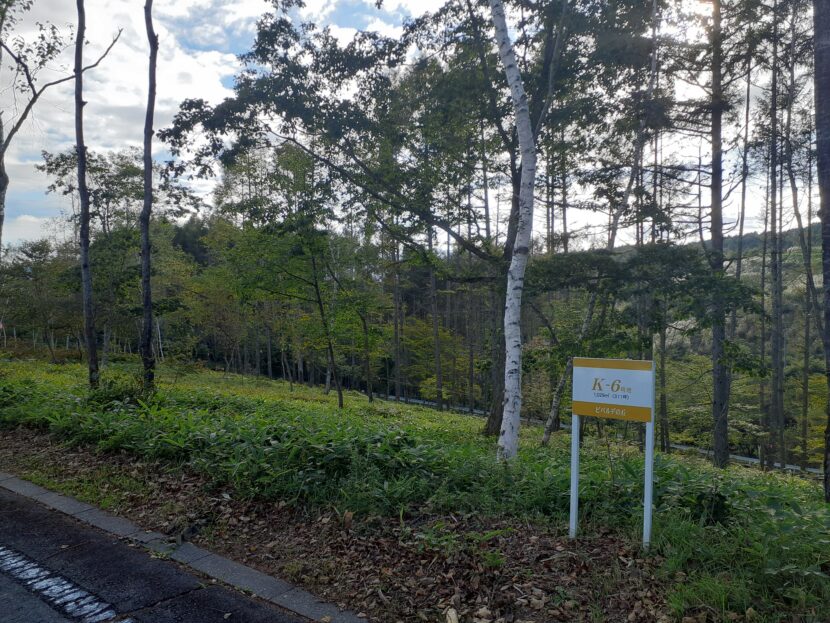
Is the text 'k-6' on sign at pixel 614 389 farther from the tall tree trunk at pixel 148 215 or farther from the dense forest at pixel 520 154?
the tall tree trunk at pixel 148 215

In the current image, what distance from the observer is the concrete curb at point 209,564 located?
3.32 metres

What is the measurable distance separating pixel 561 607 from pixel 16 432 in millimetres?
8399

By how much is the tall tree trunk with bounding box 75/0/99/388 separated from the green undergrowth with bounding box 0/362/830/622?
2.66 m

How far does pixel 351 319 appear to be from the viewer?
17.1 metres

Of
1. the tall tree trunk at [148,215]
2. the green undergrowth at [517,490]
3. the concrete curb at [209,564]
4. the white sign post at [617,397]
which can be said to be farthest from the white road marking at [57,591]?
the tall tree trunk at [148,215]

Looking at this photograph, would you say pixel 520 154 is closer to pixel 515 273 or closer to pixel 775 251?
pixel 515 273

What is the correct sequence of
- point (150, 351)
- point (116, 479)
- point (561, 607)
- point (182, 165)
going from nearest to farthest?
point (561, 607) < point (116, 479) < point (150, 351) < point (182, 165)

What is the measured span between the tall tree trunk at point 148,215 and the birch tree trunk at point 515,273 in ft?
21.7

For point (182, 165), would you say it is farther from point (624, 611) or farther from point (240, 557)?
point (624, 611)

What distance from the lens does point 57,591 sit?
3.50 metres

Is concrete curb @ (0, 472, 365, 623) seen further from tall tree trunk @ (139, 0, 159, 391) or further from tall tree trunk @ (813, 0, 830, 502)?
tall tree trunk @ (813, 0, 830, 502)

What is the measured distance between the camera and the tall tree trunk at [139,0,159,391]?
9375 millimetres

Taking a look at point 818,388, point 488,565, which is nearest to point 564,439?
point 488,565

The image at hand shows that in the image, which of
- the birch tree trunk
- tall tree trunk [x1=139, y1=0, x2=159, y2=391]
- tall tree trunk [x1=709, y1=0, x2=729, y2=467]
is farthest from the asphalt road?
tall tree trunk [x1=709, y1=0, x2=729, y2=467]
